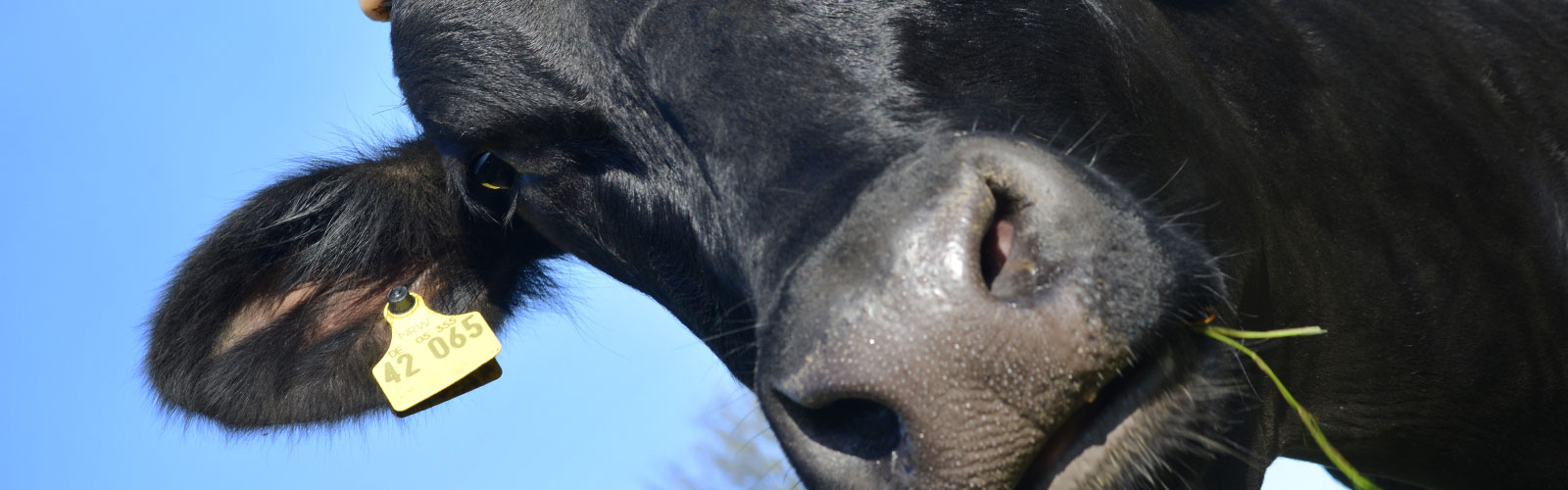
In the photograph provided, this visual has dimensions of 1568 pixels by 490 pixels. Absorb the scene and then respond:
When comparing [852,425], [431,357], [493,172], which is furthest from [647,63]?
[431,357]

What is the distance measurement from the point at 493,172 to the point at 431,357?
62 centimetres

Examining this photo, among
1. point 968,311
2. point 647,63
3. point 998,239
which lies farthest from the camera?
point 647,63

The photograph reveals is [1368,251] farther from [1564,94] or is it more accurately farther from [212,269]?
A: [212,269]

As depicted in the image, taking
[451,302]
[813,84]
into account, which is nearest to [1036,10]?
[813,84]

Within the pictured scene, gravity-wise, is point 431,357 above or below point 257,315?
above

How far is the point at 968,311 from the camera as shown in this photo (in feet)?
5.47

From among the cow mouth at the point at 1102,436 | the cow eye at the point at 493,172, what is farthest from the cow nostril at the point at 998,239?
the cow eye at the point at 493,172

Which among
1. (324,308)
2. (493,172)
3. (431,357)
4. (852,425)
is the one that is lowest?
(324,308)

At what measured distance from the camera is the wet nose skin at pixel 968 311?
169 cm

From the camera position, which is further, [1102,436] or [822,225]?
[822,225]

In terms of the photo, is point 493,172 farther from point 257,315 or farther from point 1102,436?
point 1102,436

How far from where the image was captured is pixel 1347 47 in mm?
3348

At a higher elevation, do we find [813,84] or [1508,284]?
[813,84]

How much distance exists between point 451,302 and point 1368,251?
264 cm
